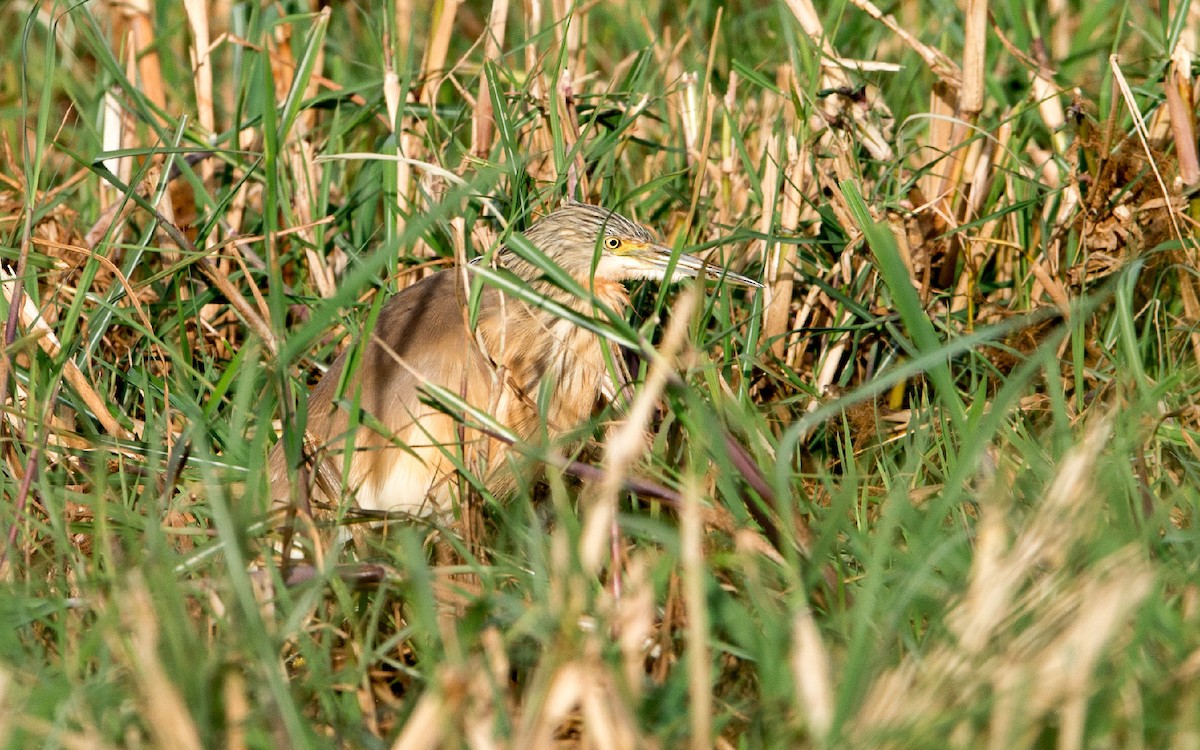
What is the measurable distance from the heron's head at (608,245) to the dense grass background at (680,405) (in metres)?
0.10

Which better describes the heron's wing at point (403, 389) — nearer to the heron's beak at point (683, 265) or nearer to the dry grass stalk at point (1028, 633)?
the heron's beak at point (683, 265)

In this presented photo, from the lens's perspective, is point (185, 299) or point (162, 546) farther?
point (185, 299)

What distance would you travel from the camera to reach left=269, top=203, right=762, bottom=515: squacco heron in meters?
2.88

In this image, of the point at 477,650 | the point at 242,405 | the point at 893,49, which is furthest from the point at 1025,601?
the point at 893,49

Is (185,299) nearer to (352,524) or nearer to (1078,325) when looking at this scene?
(352,524)

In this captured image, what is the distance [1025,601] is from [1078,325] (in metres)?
1.02

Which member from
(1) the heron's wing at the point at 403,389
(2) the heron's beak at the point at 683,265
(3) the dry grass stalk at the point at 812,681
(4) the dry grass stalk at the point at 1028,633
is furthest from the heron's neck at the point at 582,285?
(3) the dry grass stalk at the point at 812,681

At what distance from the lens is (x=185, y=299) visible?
3.43 metres

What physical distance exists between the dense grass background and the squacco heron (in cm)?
12

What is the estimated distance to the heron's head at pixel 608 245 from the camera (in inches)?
123

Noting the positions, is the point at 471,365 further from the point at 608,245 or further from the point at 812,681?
the point at 812,681

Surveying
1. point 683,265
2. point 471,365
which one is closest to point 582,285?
point 683,265

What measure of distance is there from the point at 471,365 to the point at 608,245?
16.4 inches

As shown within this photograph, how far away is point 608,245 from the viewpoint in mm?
3170
